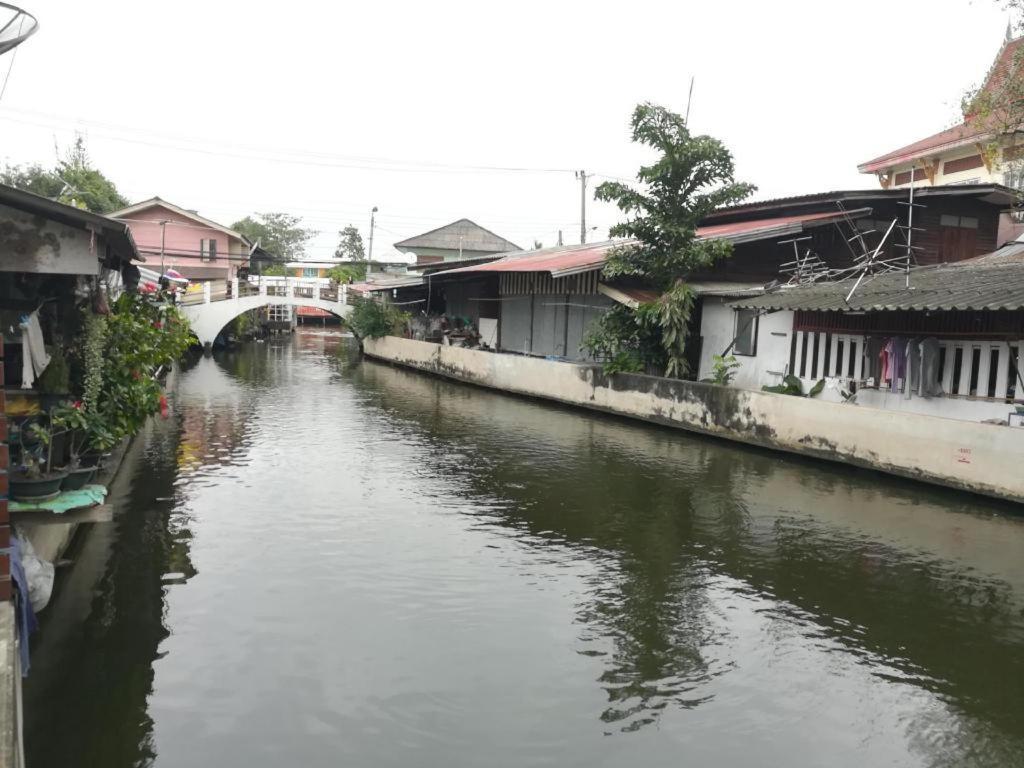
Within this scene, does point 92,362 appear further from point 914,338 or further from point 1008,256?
point 1008,256

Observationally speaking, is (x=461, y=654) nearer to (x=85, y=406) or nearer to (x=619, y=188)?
(x=85, y=406)

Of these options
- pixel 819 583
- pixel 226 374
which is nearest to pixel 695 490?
pixel 819 583

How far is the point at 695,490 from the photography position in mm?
11906

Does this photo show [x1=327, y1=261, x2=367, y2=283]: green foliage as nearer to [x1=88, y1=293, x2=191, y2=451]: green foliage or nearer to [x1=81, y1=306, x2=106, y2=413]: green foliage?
[x1=88, y1=293, x2=191, y2=451]: green foliage

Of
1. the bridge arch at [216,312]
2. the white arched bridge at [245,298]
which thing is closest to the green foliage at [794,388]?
the white arched bridge at [245,298]

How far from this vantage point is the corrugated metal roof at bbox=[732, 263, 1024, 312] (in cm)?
1180

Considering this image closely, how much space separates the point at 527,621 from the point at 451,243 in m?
49.3

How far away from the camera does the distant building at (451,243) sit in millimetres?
54594

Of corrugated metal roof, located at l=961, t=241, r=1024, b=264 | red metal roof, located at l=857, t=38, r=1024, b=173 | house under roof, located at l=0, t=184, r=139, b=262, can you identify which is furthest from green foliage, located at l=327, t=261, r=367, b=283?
house under roof, located at l=0, t=184, r=139, b=262

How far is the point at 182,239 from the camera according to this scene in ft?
139

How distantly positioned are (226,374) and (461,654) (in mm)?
23161

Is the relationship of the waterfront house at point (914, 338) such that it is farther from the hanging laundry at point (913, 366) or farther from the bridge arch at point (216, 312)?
the bridge arch at point (216, 312)

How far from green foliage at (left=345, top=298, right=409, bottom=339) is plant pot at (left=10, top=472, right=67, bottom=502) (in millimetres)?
27031

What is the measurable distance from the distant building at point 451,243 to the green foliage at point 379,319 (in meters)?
19.6
